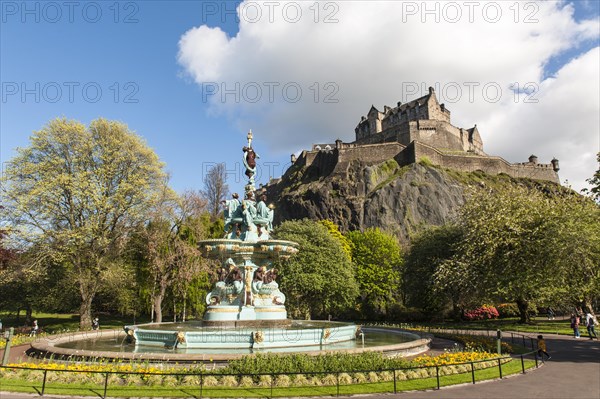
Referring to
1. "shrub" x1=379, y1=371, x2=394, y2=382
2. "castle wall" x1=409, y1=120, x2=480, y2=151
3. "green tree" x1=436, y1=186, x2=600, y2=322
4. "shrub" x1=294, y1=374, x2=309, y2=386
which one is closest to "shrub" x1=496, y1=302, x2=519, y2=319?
"green tree" x1=436, y1=186, x2=600, y2=322

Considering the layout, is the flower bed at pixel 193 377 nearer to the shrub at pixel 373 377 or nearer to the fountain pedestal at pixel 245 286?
the shrub at pixel 373 377

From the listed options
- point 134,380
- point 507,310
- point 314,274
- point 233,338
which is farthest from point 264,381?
point 507,310

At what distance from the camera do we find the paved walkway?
32.8ft

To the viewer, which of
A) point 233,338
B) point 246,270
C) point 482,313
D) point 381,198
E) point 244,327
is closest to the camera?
point 233,338

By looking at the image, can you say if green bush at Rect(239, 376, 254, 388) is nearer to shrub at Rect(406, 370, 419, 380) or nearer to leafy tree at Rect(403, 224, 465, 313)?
shrub at Rect(406, 370, 419, 380)

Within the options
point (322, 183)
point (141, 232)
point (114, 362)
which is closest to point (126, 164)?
point (141, 232)

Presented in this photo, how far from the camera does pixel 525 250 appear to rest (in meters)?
29.3

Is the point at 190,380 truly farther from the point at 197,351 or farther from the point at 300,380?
the point at 197,351

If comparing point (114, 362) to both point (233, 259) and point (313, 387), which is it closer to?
point (313, 387)

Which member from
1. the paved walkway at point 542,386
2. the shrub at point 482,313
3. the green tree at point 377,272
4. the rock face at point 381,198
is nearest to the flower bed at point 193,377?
the paved walkway at point 542,386

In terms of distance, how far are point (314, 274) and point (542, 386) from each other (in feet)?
88.3

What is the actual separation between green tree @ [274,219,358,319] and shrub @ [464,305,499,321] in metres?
11.6

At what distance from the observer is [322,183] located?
8719cm

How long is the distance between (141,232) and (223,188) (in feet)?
81.4
